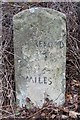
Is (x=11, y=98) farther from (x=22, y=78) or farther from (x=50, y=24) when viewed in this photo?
(x=50, y=24)

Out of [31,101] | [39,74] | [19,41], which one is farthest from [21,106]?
[19,41]

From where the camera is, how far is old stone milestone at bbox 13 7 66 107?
3.54 metres

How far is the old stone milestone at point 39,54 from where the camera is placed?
3537 millimetres

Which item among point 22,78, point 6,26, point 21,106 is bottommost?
point 21,106

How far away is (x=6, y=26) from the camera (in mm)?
4398

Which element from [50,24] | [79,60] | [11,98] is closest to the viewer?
[50,24]

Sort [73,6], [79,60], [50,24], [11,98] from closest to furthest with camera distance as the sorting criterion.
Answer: [50,24] < [11,98] < [79,60] < [73,6]

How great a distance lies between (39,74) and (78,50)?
83cm

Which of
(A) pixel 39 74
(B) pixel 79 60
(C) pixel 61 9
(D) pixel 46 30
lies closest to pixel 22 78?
(A) pixel 39 74

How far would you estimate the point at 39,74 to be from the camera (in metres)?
3.67

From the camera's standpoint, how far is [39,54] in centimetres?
360

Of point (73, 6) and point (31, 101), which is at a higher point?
point (73, 6)

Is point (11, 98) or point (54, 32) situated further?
point (11, 98)

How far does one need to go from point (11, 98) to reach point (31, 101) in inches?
7.5
